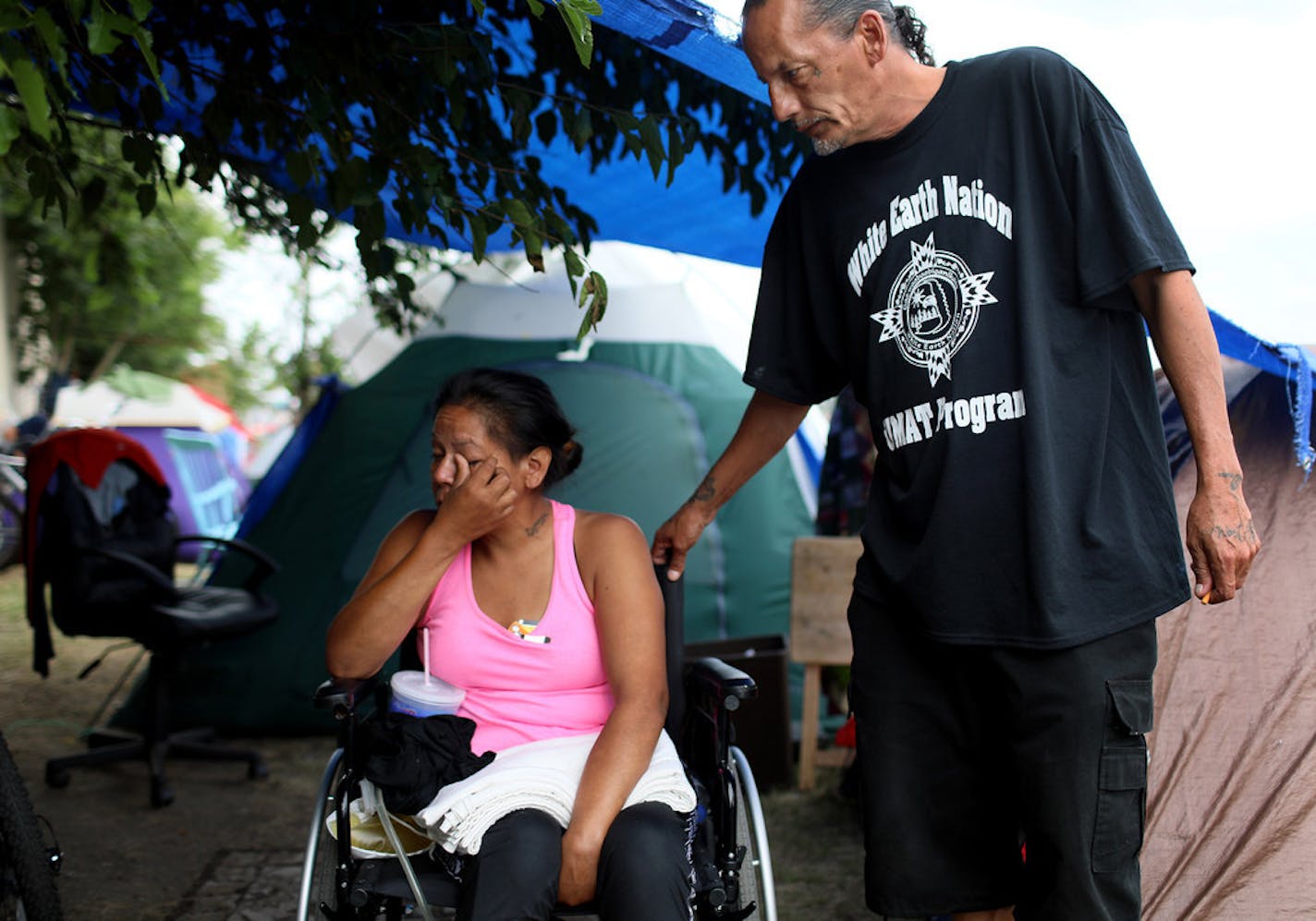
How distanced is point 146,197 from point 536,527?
1.24 metres

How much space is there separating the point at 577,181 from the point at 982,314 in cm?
229

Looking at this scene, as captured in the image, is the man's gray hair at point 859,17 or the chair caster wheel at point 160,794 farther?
the chair caster wheel at point 160,794

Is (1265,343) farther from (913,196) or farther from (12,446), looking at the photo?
(12,446)

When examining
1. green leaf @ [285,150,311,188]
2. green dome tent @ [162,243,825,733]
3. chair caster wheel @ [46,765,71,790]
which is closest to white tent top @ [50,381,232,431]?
green dome tent @ [162,243,825,733]

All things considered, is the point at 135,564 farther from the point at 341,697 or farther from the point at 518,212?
the point at 518,212

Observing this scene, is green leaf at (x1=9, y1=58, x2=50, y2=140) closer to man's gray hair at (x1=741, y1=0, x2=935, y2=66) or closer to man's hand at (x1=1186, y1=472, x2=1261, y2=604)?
man's gray hair at (x1=741, y1=0, x2=935, y2=66)

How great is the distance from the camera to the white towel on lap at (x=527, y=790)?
2.00 metres

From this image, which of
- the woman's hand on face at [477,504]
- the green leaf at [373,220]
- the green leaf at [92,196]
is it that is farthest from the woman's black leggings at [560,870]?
the green leaf at [92,196]

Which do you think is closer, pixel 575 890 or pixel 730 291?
pixel 575 890

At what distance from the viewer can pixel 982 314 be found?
1.76 metres

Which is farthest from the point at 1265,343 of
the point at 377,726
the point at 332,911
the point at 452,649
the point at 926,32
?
the point at 332,911

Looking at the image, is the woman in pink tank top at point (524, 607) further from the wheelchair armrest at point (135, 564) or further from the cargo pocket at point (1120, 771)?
the wheelchair armrest at point (135, 564)

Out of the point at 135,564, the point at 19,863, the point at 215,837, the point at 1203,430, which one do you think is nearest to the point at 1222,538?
the point at 1203,430

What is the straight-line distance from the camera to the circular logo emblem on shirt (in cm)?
177
